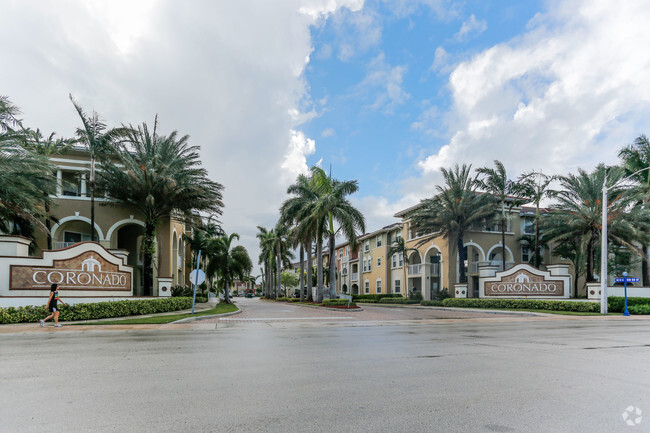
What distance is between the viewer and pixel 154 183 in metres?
27.5

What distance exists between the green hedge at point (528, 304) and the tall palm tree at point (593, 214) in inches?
193

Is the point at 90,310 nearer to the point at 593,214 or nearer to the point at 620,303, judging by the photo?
the point at 620,303

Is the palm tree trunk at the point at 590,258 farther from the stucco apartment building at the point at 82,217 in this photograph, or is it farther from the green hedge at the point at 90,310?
the stucco apartment building at the point at 82,217

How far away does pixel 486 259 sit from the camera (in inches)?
1770

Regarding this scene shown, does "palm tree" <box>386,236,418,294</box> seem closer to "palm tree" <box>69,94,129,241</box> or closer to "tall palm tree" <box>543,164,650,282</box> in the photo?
"tall palm tree" <box>543,164,650,282</box>

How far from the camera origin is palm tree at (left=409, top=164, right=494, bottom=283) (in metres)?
38.6

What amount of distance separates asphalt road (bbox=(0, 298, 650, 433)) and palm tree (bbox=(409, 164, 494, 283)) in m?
27.6

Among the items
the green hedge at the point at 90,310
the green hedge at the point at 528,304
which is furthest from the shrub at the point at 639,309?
the green hedge at the point at 90,310

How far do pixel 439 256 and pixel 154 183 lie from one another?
3129 cm

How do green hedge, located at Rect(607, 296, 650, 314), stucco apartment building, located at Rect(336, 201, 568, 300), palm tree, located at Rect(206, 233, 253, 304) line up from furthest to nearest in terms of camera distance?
palm tree, located at Rect(206, 233, 253, 304)
stucco apartment building, located at Rect(336, 201, 568, 300)
green hedge, located at Rect(607, 296, 650, 314)

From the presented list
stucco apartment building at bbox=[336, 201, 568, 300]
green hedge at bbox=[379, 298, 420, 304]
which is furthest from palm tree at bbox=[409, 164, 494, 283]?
green hedge at bbox=[379, 298, 420, 304]

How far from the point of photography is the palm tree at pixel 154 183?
2739cm

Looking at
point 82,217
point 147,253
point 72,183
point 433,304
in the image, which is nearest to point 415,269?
point 433,304

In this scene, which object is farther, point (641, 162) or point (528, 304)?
point (641, 162)
